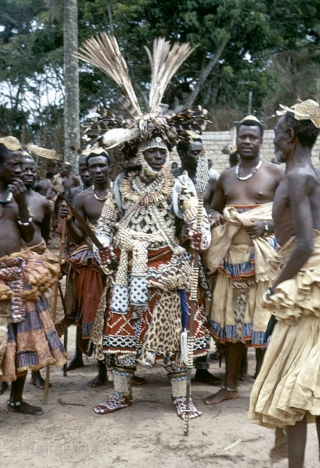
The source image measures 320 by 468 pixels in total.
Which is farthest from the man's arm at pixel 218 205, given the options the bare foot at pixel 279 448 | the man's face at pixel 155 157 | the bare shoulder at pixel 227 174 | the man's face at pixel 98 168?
the bare foot at pixel 279 448

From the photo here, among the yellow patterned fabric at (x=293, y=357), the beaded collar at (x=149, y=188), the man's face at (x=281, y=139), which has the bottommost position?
the yellow patterned fabric at (x=293, y=357)

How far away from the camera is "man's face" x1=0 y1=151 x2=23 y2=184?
437 cm

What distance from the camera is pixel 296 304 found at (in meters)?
3.10

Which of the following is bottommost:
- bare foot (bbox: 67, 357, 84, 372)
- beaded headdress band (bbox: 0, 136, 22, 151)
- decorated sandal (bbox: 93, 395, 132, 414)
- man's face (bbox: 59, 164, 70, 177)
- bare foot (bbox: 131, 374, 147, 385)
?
decorated sandal (bbox: 93, 395, 132, 414)

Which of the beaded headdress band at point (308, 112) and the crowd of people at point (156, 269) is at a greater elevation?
the beaded headdress band at point (308, 112)

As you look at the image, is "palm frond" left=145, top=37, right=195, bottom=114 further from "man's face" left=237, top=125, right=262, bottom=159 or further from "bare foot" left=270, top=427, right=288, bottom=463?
"bare foot" left=270, top=427, right=288, bottom=463

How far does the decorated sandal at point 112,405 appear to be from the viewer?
15.4 ft

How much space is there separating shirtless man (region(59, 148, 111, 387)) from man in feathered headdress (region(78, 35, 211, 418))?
25.1 inches

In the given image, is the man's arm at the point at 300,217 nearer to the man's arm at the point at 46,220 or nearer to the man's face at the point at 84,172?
the man's arm at the point at 46,220

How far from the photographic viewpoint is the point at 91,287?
5.45 metres

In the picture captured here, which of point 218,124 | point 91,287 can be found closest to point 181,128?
point 91,287

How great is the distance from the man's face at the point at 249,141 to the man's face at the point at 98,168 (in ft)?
4.45

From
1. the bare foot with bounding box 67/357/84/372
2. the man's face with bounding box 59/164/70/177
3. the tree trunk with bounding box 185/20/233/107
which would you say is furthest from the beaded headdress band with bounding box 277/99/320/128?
the tree trunk with bounding box 185/20/233/107

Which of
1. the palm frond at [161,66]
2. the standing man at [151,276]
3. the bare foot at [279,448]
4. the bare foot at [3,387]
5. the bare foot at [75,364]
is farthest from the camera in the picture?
the bare foot at [75,364]
